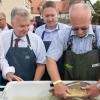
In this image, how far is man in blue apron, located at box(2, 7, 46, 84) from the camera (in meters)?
3.79

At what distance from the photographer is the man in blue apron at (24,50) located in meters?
3.79

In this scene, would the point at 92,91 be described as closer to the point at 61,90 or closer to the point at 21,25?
the point at 61,90

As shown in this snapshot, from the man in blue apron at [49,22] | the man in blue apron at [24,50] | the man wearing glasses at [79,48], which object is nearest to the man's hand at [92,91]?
the man wearing glasses at [79,48]

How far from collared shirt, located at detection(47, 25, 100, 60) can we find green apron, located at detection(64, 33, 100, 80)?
2.2 inches

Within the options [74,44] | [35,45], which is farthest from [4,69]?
[74,44]

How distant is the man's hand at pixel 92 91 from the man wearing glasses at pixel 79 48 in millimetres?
344

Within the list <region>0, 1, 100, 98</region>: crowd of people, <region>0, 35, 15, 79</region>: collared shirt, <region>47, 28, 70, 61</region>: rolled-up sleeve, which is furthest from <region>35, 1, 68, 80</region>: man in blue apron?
<region>47, 28, 70, 61</region>: rolled-up sleeve

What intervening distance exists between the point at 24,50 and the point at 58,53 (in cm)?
48

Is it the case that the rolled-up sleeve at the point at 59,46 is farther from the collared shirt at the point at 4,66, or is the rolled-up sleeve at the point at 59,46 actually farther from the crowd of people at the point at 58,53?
the collared shirt at the point at 4,66

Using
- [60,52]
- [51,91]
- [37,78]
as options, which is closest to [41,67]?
[37,78]

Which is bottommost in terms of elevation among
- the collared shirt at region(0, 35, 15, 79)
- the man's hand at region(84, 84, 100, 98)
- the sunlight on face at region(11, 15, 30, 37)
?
the man's hand at region(84, 84, 100, 98)

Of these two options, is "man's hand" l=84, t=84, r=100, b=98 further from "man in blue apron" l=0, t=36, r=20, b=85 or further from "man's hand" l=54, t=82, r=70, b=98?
"man in blue apron" l=0, t=36, r=20, b=85

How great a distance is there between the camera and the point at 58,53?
3.48 meters

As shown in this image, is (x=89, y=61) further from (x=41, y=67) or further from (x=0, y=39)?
(x=0, y=39)
